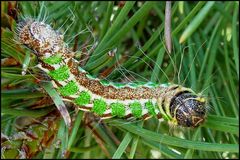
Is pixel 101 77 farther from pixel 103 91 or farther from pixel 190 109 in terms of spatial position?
pixel 190 109

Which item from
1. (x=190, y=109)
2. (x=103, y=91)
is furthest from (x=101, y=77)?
(x=190, y=109)

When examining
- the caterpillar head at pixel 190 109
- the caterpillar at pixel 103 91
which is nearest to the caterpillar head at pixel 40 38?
the caterpillar at pixel 103 91

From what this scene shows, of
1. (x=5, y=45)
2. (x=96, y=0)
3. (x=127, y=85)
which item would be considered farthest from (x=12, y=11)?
(x=96, y=0)

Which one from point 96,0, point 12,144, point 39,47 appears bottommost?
point 12,144

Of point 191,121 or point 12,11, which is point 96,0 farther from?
point 191,121

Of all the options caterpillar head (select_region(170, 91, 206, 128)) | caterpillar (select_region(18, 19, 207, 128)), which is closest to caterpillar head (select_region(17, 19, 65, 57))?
caterpillar (select_region(18, 19, 207, 128))

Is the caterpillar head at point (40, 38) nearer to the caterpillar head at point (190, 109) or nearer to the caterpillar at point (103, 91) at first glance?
the caterpillar at point (103, 91)

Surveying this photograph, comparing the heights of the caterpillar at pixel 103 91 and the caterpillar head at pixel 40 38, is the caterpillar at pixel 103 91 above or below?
below

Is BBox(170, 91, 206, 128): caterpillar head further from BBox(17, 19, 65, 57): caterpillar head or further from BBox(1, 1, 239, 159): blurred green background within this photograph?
BBox(17, 19, 65, 57): caterpillar head

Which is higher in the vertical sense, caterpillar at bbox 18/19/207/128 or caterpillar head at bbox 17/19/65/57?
caterpillar head at bbox 17/19/65/57
